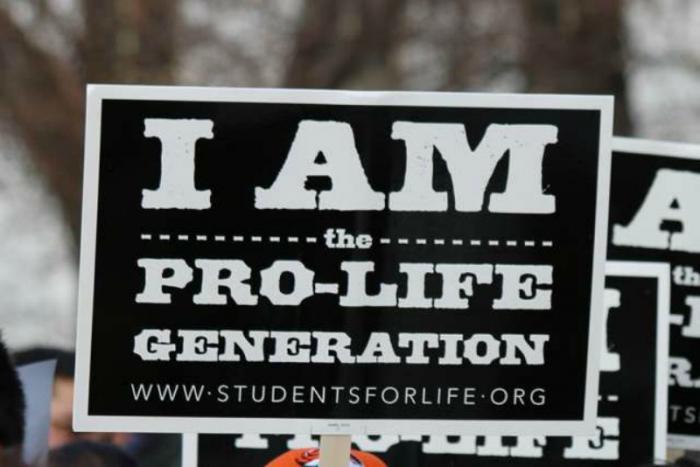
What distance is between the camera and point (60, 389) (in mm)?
3865

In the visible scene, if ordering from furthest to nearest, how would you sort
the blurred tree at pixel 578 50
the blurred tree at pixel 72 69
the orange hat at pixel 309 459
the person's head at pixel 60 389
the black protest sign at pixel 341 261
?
the blurred tree at pixel 578 50
the blurred tree at pixel 72 69
the person's head at pixel 60 389
the orange hat at pixel 309 459
the black protest sign at pixel 341 261

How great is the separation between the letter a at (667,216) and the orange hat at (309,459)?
0.95 meters

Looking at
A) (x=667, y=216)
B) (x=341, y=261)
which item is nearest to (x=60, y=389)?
(x=341, y=261)

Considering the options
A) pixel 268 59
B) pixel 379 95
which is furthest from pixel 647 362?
pixel 268 59

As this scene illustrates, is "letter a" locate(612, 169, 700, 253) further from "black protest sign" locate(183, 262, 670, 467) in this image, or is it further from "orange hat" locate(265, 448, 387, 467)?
"orange hat" locate(265, 448, 387, 467)

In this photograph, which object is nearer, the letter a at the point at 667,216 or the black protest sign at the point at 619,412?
the black protest sign at the point at 619,412

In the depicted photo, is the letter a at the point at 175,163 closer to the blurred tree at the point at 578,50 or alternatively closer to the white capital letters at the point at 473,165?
the white capital letters at the point at 473,165

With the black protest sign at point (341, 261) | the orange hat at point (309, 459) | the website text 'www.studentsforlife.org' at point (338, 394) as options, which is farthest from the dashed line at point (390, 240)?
the orange hat at point (309, 459)

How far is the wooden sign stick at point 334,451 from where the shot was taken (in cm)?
302

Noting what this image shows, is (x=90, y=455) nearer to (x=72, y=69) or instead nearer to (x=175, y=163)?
(x=175, y=163)

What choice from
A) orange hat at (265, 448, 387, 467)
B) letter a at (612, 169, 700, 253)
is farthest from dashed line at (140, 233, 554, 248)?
letter a at (612, 169, 700, 253)

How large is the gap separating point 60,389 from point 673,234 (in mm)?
1420

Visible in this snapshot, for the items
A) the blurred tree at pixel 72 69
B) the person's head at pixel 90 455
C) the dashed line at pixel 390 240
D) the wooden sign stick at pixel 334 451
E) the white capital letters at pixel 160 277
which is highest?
the blurred tree at pixel 72 69

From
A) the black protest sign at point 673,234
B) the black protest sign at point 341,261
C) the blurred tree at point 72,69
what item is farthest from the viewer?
the blurred tree at point 72,69
